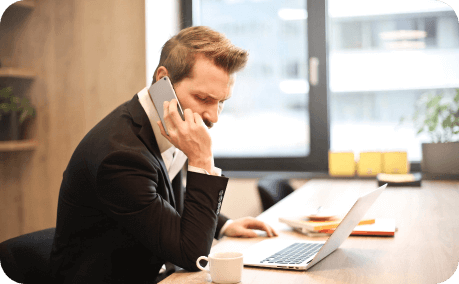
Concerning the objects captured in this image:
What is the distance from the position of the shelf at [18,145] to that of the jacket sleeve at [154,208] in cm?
210

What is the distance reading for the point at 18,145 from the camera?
291cm

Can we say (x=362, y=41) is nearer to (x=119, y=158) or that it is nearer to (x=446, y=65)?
(x=446, y=65)

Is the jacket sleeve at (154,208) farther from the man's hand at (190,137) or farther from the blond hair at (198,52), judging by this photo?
the blond hair at (198,52)

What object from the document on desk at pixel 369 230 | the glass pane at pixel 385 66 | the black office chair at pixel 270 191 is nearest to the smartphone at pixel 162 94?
the document on desk at pixel 369 230

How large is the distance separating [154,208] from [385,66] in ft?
7.84

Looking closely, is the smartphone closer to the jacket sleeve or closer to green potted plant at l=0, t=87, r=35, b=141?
the jacket sleeve

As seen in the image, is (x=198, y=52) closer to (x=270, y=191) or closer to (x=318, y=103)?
(x=270, y=191)

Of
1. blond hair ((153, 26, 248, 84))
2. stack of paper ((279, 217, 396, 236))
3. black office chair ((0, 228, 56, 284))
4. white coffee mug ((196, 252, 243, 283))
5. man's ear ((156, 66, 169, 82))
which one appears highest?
blond hair ((153, 26, 248, 84))

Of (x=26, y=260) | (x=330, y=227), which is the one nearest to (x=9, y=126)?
(x=26, y=260)

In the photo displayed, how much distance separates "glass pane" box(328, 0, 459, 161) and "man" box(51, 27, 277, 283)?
73.5 inches

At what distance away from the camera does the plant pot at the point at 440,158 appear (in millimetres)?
2539

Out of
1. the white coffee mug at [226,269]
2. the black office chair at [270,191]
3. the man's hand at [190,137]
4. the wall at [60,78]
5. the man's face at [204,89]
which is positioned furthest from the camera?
the wall at [60,78]

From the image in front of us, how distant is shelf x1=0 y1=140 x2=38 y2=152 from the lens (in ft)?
9.29

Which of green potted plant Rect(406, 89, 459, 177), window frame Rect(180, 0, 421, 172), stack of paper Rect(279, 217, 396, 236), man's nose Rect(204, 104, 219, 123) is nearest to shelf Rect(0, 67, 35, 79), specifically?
window frame Rect(180, 0, 421, 172)
